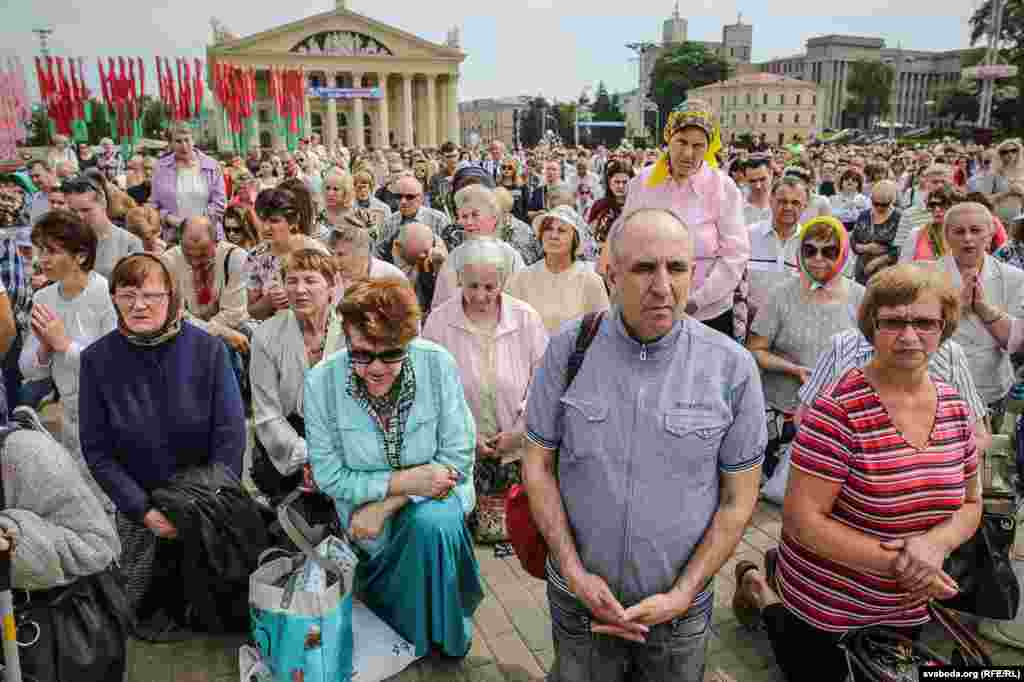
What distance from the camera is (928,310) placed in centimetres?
255

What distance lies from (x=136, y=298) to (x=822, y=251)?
362 cm

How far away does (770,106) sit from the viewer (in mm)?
106250

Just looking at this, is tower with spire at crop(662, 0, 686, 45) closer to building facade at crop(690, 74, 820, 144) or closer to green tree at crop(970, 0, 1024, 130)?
building facade at crop(690, 74, 820, 144)

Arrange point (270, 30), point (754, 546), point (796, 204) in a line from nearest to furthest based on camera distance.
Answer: point (754, 546), point (796, 204), point (270, 30)

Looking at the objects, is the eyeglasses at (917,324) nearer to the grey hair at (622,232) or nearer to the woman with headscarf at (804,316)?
the grey hair at (622,232)

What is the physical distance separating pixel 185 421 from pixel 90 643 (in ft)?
→ 3.30

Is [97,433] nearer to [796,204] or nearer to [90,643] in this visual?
[90,643]

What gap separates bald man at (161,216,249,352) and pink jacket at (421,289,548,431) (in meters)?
1.92

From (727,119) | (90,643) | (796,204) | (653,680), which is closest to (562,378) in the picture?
(653,680)

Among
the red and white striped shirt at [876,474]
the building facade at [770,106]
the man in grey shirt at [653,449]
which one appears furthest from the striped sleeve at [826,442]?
the building facade at [770,106]

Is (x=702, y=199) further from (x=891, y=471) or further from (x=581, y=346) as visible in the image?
(x=581, y=346)

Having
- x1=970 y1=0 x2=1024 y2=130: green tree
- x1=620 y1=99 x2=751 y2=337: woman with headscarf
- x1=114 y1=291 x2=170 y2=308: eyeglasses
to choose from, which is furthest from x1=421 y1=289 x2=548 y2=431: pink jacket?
x1=970 y1=0 x2=1024 y2=130: green tree

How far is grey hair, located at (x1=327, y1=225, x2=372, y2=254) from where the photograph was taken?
15.9 ft

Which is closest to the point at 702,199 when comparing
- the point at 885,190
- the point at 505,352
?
the point at 505,352
